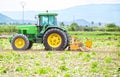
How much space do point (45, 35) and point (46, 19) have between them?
1062mm

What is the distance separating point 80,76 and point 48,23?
10988 mm

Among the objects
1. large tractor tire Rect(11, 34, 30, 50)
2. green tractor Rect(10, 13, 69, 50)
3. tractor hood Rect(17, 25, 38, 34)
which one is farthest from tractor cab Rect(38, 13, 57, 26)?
large tractor tire Rect(11, 34, 30, 50)

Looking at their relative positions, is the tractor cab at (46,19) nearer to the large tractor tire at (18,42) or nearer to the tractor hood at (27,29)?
the tractor hood at (27,29)

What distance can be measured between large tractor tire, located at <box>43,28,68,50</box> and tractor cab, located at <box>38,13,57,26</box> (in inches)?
27.3

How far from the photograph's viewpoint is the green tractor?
70.6 feet

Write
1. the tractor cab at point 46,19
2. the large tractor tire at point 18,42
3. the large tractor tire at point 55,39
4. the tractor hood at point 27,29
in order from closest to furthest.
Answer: the large tractor tire at point 55,39 < the tractor cab at point 46,19 < the large tractor tire at point 18,42 < the tractor hood at point 27,29

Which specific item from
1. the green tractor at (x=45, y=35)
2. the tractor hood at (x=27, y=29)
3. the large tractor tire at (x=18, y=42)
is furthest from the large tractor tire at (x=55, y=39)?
the large tractor tire at (x=18, y=42)

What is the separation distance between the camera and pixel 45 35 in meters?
21.5

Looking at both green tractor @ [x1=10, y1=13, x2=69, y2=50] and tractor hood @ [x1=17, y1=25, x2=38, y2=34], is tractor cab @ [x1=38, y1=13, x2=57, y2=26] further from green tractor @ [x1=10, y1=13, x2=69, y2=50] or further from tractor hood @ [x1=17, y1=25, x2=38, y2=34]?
tractor hood @ [x1=17, y1=25, x2=38, y2=34]

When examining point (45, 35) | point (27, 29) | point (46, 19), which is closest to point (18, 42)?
point (27, 29)

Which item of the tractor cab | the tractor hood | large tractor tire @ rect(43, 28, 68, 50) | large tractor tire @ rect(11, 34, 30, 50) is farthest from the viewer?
the tractor hood

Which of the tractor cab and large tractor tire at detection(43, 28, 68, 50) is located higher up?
the tractor cab

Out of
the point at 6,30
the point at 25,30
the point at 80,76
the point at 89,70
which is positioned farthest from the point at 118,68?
the point at 6,30

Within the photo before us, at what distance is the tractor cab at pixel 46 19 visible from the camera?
2205cm
